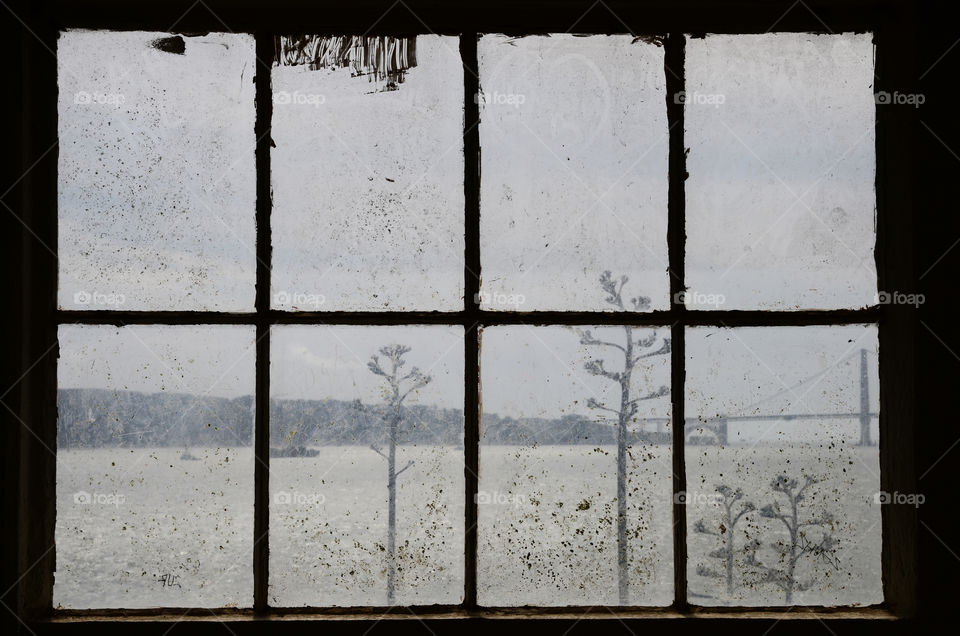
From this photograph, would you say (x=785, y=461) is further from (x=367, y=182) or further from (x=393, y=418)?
(x=367, y=182)

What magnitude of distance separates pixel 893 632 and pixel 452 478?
736 mm

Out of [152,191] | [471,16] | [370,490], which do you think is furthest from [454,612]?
[471,16]

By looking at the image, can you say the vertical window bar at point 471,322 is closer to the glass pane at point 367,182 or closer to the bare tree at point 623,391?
the glass pane at point 367,182

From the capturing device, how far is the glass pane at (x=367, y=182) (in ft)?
3.85

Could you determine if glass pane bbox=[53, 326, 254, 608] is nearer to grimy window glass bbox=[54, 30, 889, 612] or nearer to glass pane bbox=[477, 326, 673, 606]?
grimy window glass bbox=[54, 30, 889, 612]

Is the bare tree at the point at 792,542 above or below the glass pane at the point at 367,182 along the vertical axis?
below

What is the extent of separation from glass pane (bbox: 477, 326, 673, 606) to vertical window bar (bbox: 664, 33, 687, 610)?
14mm

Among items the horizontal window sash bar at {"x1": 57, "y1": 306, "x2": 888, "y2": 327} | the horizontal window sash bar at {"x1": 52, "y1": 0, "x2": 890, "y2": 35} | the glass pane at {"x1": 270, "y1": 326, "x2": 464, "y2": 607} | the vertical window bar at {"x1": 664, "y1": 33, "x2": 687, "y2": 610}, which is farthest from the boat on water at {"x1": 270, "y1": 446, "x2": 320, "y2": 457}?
the horizontal window sash bar at {"x1": 52, "y1": 0, "x2": 890, "y2": 35}

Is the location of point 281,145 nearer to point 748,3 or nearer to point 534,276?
point 534,276

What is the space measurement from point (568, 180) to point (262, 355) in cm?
59

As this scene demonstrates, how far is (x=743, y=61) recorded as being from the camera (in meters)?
1.20

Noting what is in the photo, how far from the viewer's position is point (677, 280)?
3.84 ft

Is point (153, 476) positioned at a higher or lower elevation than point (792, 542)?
higher

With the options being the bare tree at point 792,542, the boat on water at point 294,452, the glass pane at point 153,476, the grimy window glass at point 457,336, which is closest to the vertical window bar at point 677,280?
the grimy window glass at point 457,336
